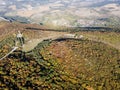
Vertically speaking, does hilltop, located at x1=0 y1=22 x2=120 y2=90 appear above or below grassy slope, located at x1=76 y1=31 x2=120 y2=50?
below

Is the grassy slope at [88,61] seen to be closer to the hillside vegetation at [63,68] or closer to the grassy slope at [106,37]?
the hillside vegetation at [63,68]

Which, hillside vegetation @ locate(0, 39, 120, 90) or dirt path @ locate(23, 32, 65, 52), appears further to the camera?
dirt path @ locate(23, 32, 65, 52)

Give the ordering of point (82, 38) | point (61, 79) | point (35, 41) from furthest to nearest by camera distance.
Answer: point (82, 38)
point (35, 41)
point (61, 79)

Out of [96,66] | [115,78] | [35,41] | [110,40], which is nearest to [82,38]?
[110,40]

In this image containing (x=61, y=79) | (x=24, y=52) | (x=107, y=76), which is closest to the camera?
(x=61, y=79)

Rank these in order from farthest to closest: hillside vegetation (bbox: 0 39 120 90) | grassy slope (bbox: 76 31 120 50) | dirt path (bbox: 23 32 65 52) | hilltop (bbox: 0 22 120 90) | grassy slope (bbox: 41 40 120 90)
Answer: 1. grassy slope (bbox: 76 31 120 50)
2. dirt path (bbox: 23 32 65 52)
3. grassy slope (bbox: 41 40 120 90)
4. hilltop (bbox: 0 22 120 90)
5. hillside vegetation (bbox: 0 39 120 90)

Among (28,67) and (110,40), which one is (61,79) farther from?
(110,40)

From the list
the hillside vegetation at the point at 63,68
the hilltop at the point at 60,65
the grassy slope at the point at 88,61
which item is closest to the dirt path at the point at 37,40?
the hilltop at the point at 60,65

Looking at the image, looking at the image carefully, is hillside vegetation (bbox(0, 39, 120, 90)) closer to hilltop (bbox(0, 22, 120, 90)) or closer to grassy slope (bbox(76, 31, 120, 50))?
hilltop (bbox(0, 22, 120, 90))

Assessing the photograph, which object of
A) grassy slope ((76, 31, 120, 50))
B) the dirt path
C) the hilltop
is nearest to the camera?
the hilltop

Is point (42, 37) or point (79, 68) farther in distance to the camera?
point (42, 37)

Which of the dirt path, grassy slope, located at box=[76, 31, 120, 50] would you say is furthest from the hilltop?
grassy slope, located at box=[76, 31, 120, 50]
